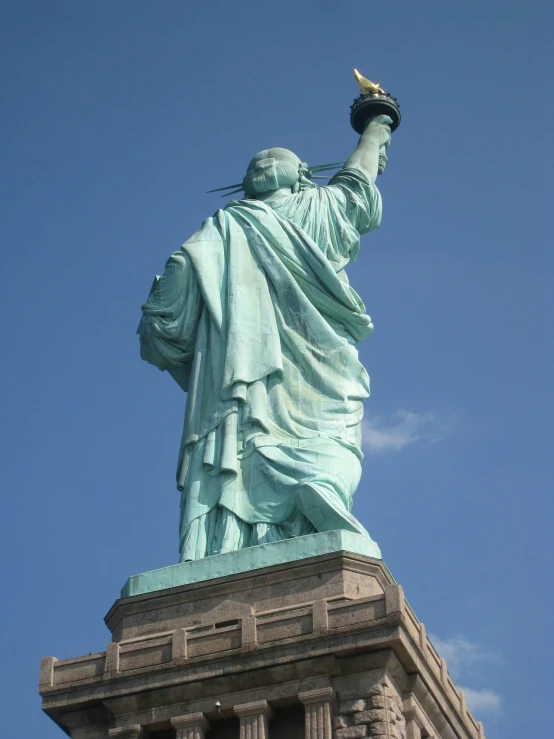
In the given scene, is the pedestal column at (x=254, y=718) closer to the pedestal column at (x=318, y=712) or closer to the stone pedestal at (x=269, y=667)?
the stone pedestal at (x=269, y=667)

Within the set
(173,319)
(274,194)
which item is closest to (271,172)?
(274,194)

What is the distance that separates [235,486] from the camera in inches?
1059

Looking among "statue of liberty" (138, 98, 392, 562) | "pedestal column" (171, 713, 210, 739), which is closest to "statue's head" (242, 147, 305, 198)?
"statue of liberty" (138, 98, 392, 562)

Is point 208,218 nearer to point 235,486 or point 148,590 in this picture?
point 235,486

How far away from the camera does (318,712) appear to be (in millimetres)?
22328

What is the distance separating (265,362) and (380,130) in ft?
27.5

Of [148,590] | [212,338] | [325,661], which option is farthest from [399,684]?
[212,338]

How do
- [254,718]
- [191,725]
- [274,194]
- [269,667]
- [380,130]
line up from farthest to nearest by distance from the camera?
[380,130] < [274,194] < [191,725] < [269,667] < [254,718]

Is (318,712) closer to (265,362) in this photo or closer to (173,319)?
(265,362)

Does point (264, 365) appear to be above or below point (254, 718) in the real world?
above

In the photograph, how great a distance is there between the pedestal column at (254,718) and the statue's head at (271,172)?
12.6m

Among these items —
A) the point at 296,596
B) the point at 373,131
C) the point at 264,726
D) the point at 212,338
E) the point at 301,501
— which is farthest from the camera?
the point at 373,131

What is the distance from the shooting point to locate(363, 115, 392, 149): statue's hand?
34.5 metres

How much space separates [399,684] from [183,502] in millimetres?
5890
